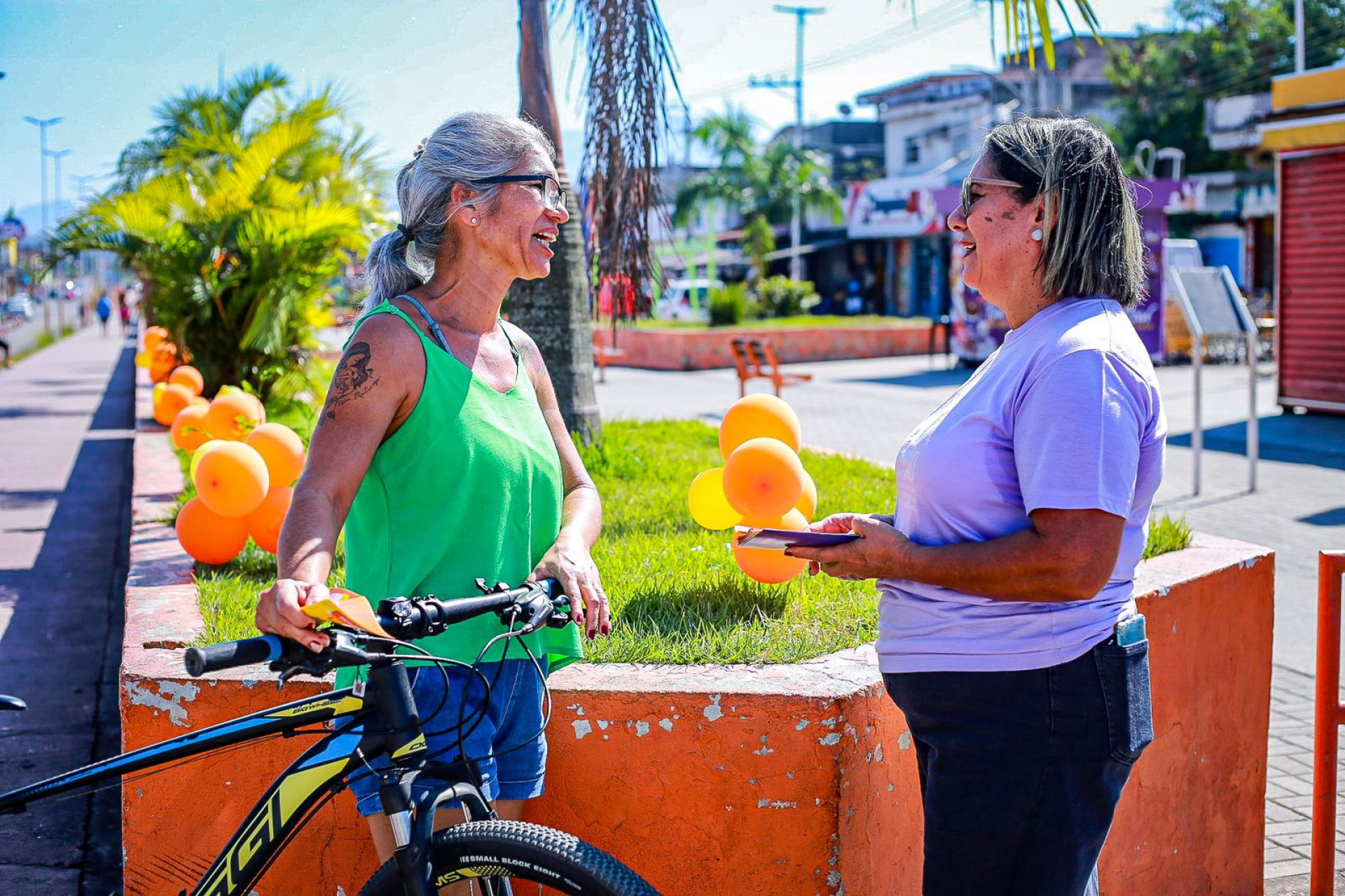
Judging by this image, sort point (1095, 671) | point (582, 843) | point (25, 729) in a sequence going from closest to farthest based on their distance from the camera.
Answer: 1. point (582, 843)
2. point (1095, 671)
3. point (25, 729)

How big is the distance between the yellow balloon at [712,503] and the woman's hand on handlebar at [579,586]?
5.59ft

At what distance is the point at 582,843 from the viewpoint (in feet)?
6.36

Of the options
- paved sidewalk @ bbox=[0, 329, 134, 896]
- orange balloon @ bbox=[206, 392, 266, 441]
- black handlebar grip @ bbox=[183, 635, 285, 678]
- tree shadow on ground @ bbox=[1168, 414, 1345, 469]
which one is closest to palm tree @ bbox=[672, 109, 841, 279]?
tree shadow on ground @ bbox=[1168, 414, 1345, 469]

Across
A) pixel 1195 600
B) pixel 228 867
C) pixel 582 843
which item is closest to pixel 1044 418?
pixel 582 843

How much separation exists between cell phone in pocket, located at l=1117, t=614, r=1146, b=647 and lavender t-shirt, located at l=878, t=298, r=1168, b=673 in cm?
2

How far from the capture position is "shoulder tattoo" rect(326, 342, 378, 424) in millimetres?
2162

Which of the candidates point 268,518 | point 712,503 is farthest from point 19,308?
point 712,503

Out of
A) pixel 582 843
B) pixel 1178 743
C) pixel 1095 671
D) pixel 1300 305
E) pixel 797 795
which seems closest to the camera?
pixel 582 843

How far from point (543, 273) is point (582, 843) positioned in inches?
43.7

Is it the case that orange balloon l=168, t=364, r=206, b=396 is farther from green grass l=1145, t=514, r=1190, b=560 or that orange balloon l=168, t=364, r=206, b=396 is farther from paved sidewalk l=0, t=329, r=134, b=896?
green grass l=1145, t=514, r=1190, b=560

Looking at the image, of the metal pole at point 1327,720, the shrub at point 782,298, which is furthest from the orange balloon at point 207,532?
the shrub at point 782,298

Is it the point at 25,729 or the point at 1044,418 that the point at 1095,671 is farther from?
the point at 25,729

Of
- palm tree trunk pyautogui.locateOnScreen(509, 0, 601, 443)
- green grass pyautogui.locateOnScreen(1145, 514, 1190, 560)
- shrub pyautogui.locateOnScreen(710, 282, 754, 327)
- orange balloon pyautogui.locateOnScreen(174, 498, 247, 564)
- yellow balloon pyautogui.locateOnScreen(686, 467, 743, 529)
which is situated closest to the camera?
yellow balloon pyautogui.locateOnScreen(686, 467, 743, 529)

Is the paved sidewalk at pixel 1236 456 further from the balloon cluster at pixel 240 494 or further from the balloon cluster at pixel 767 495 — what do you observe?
the balloon cluster at pixel 240 494
